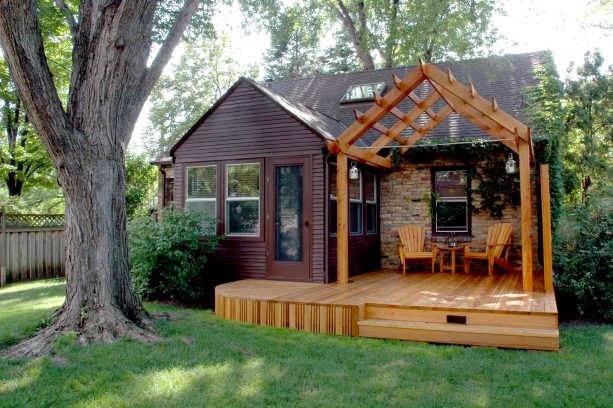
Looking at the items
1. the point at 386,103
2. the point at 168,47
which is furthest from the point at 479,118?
the point at 168,47

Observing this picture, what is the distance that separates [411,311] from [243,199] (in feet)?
13.0

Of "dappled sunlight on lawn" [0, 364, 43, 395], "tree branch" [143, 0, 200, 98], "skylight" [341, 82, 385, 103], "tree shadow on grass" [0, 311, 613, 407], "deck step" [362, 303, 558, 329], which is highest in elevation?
"skylight" [341, 82, 385, 103]

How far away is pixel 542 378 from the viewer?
4203mm

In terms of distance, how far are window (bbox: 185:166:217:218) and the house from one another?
0.07ft

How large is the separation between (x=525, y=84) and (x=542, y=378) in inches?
327

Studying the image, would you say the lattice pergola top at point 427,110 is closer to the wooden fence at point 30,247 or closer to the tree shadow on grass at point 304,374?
the tree shadow on grass at point 304,374

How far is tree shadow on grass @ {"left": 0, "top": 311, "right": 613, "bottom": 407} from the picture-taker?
147 inches

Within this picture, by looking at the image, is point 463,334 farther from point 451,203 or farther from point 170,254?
point 451,203

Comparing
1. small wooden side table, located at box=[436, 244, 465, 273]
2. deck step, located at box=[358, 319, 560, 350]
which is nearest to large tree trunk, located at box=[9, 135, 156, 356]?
deck step, located at box=[358, 319, 560, 350]

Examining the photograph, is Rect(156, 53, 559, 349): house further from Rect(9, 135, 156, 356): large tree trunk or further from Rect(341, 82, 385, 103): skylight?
Rect(9, 135, 156, 356): large tree trunk

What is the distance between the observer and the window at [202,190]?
9070 millimetres

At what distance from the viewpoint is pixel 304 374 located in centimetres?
434

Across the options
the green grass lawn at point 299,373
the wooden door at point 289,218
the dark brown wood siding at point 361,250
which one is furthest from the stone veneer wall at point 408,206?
the green grass lawn at point 299,373

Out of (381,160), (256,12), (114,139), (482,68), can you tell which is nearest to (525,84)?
(482,68)
